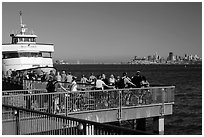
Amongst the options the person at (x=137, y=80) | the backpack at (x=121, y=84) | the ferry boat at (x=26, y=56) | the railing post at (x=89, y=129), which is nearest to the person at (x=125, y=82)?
the backpack at (x=121, y=84)

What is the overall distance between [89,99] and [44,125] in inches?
284

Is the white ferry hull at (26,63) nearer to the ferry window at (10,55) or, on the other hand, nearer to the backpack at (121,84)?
the ferry window at (10,55)

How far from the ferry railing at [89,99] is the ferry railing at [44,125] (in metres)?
3.89

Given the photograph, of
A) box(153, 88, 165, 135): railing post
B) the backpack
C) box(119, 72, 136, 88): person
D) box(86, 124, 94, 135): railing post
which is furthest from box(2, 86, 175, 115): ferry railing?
box(86, 124, 94, 135): railing post

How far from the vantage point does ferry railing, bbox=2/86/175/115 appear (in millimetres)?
15930

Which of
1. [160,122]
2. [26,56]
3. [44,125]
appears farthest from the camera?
[26,56]

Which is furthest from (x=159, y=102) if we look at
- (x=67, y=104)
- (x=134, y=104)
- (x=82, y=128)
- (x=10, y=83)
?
(x=10, y=83)

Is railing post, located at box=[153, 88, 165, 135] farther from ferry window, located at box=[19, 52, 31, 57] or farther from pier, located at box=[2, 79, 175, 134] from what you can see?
ferry window, located at box=[19, 52, 31, 57]

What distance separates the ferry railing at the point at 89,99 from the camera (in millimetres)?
15930

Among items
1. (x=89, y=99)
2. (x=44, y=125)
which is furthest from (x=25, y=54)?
(x=44, y=125)

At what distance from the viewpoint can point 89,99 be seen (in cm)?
1734

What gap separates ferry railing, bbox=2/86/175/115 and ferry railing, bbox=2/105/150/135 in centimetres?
389

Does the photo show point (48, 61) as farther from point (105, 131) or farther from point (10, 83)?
point (105, 131)

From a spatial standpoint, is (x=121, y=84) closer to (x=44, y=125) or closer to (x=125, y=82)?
(x=125, y=82)
